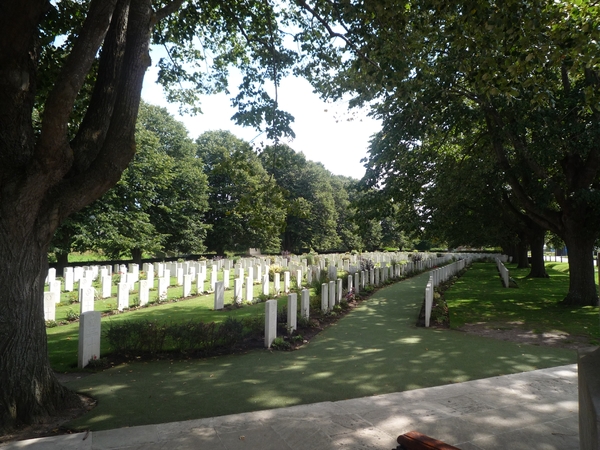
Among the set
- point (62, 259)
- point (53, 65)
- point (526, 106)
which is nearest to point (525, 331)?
point (526, 106)

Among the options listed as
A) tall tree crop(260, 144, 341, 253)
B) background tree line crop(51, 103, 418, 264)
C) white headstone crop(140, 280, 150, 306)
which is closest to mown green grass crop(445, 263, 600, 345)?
background tree line crop(51, 103, 418, 264)

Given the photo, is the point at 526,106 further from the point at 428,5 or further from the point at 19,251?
the point at 19,251

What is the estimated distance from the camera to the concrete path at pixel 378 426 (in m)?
3.90

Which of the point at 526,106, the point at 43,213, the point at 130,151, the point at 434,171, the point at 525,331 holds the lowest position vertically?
the point at 525,331

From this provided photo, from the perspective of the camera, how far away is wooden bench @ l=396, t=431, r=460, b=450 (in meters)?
3.30

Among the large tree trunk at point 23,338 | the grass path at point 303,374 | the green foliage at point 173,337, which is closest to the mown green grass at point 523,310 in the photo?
the grass path at point 303,374

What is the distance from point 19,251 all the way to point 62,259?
22163mm

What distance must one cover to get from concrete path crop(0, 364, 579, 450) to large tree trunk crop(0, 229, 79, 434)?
0.79 m

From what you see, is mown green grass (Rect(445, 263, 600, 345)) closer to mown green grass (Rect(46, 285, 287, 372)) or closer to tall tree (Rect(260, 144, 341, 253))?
mown green grass (Rect(46, 285, 287, 372))

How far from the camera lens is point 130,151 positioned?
5184 millimetres

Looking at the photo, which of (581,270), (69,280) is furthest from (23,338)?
(581,270)

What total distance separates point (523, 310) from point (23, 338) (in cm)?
1342

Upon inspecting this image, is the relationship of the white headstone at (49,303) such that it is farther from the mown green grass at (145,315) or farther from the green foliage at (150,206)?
the green foliage at (150,206)

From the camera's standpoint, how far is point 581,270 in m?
14.1
